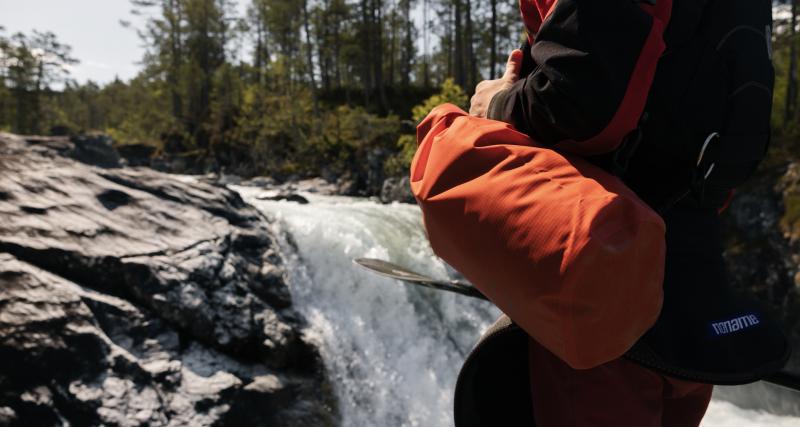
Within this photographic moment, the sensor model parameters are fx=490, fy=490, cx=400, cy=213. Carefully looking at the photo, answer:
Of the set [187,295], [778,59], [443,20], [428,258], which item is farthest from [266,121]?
[778,59]

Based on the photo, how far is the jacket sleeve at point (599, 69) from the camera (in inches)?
33.6

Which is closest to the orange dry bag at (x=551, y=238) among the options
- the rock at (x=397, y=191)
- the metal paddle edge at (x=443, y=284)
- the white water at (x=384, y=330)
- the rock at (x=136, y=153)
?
the metal paddle edge at (x=443, y=284)

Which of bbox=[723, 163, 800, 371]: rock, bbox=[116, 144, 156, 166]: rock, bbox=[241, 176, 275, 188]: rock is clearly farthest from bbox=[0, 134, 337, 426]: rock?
bbox=[116, 144, 156, 166]: rock

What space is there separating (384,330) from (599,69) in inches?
241

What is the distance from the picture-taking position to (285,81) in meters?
32.7

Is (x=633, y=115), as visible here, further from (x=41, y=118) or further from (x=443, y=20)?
(x=41, y=118)

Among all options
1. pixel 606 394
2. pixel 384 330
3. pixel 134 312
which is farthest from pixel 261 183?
pixel 606 394

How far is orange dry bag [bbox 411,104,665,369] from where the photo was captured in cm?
74

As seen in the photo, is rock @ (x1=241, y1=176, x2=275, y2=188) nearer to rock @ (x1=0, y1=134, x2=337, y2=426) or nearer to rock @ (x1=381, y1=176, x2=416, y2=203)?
rock @ (x1=381, y1=176, x2=416, y2=203)

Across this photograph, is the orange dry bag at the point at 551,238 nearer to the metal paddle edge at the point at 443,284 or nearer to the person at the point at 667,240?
the person at the point at 667,240

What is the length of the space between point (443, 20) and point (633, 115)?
121 ft

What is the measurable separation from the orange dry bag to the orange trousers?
22 centimetres

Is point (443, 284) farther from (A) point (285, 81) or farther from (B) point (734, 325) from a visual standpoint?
(A) point (285, 81)

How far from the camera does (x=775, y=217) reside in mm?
10320
